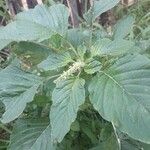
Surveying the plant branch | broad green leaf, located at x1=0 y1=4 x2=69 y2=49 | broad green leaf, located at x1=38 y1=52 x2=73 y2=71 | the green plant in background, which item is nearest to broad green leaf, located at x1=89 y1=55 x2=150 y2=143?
the green plant in background

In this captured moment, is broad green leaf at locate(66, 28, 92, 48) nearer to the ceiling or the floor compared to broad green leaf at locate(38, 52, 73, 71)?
nearer to the ceiling

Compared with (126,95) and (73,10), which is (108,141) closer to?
(126,95)

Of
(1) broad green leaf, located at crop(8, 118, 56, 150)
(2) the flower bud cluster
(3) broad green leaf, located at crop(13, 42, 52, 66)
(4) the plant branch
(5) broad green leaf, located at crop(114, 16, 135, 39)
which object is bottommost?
(1) broad green leaf, located at crop(8, 118, 56, 150)

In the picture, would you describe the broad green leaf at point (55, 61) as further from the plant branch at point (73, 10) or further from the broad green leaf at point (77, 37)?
the plant branch at point (73, 10)

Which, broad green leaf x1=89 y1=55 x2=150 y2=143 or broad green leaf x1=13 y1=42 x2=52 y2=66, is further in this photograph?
broad green leaf x1=13 y1=42 x2=52 y2=66

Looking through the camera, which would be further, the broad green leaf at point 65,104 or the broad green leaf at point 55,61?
the broad green leaf at point 55,61

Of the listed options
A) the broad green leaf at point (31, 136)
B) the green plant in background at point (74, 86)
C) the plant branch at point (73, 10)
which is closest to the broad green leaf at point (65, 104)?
the green plant in background at point (74, 86)

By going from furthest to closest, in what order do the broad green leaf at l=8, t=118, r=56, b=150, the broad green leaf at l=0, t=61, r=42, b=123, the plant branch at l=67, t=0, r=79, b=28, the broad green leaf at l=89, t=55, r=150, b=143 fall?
the plant branch at l=67, t=0, r=79, b=28
the broad green leaf at l=8, t=118, r=56, b=150
the broad green leaf at l=0, t=61, r=42, b=123
the broad green leaf at l=89, t=55, r=150, b=143

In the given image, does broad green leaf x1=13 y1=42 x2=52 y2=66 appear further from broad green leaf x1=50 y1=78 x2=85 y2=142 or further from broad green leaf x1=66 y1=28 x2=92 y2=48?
broad green leaf x1=50 y1=78 x2=85 y2=142
